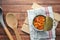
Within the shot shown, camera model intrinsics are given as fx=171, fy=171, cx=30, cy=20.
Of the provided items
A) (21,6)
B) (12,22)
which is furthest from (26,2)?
(12,22)

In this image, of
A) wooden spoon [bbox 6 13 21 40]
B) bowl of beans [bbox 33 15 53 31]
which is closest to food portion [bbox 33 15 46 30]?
bowl of beans [bbox 33 15 53 31]

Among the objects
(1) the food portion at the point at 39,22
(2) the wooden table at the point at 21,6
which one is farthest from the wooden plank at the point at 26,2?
(1) the food portion at the point at 39,22

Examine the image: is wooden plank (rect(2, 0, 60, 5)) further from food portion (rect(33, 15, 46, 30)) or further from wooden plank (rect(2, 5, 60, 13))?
food portion (rect(33, 15, 46, 30))

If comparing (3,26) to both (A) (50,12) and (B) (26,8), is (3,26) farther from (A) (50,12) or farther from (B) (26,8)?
(A) (50,12)

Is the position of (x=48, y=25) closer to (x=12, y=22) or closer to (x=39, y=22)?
(x=39, y=22)

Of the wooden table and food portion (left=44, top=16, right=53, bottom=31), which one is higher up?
the wooden table

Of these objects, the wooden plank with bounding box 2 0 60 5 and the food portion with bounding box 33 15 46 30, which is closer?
the food portion with bounding box 33 15 46 30

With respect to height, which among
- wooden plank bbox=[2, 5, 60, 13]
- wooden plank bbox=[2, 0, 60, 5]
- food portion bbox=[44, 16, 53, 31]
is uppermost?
wooden plank bbox=[2, 0, 60, 5]

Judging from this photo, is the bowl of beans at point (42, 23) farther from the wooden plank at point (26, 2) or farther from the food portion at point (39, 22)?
the wooden plank at point (26, 2)
